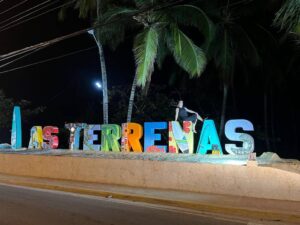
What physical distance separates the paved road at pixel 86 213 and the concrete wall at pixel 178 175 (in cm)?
232

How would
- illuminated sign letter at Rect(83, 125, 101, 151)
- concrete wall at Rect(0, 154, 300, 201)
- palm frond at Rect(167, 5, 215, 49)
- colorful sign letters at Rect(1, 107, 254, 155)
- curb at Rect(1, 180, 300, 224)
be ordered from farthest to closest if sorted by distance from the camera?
illuminated sign letter at Rect(83, 125, 101, 151) → palm frond at Rect(167, 5, 215, 49) → colorful sign letters at Rect(1, 107, 254, 155) → concrete wall at Rect(0, 154, 300, 201) → curb at Rect(1, 180, 300, 224)

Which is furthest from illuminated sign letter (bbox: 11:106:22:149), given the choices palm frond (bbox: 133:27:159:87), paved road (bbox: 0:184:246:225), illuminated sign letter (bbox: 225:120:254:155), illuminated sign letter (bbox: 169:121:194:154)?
illuminated sign letter (bbox: 225:120:254:155)

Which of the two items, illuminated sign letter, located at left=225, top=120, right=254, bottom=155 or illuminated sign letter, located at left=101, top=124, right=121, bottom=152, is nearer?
illuminated sign letter, located at left=225, top=120, right=254, bottom=155

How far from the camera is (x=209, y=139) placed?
18.1 metres

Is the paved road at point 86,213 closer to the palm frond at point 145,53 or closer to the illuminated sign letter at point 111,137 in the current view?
the illuminated sign letter at point 111,137

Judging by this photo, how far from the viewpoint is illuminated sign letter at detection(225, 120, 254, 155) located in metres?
17.0

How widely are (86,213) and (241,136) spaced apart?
23.9 feet

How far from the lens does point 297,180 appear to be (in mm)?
13328

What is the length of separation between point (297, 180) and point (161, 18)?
40.4 feet

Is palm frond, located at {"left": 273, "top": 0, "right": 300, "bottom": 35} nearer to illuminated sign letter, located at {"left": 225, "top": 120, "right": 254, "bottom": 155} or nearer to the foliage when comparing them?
illuminated sign letter, located at {"left": 225, "top": 120, "right": 254, "bottom": 155}

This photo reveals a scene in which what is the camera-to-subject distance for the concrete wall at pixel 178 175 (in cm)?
1372

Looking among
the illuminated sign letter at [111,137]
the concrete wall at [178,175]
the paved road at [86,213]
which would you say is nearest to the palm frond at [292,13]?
the concrete wall at [178,175]

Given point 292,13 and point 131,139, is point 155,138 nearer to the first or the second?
point 131,139

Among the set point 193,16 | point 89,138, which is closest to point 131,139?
point 89,138
